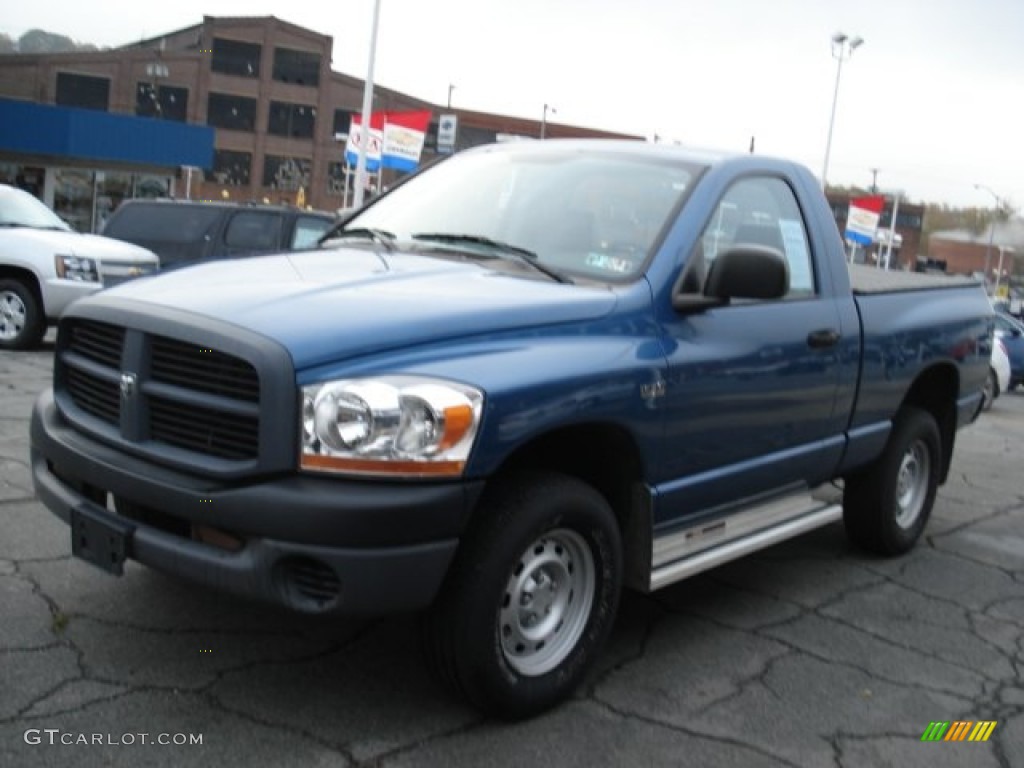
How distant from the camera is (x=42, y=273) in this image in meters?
10.9

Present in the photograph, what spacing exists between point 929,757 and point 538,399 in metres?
1.72

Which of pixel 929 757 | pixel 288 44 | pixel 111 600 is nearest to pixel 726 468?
pixel 929 757

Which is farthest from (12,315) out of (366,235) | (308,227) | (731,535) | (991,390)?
(991,390)

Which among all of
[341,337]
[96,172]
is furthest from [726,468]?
[96,172]

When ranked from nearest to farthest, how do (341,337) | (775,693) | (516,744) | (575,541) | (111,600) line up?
(341,337)
(516,744)
(575,541)
(775,693)
(111,600)

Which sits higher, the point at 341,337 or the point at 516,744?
the point at 341,337

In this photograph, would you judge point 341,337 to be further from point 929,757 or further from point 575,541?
point 929,757

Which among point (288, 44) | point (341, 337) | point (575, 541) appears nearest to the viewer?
point (341, 337)

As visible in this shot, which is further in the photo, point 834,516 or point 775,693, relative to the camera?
point 834,516

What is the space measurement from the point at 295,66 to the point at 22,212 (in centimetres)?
6385

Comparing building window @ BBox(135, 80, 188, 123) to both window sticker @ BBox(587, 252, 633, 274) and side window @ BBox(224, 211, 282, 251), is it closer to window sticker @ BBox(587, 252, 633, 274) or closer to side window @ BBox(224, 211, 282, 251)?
side window @ BBox(224, 211, 282, 251)

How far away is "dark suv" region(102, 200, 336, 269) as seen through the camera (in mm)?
13570

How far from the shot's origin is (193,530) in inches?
125

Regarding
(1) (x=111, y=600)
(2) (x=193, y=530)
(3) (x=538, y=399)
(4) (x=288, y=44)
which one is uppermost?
(4) (x=288, y=44)
